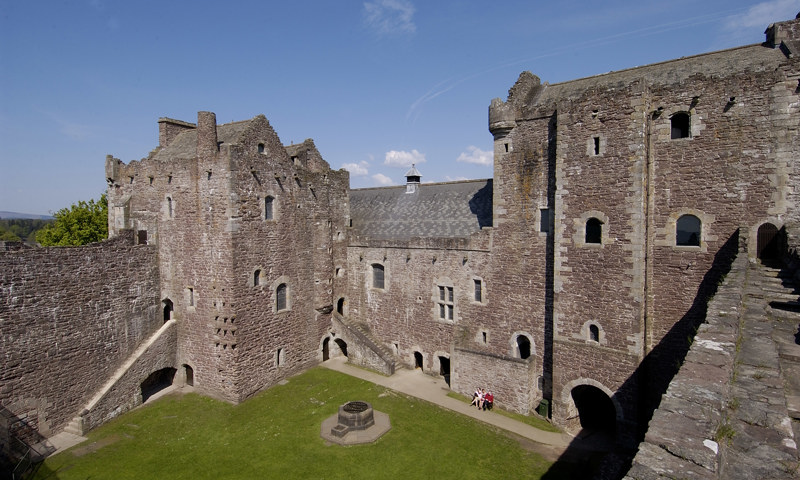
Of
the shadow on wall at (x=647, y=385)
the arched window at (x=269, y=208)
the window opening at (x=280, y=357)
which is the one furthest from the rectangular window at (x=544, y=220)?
the window opening at (x=280, y=357)

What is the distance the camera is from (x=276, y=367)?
22125 mm

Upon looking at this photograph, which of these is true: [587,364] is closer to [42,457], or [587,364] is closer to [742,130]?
[742,130]

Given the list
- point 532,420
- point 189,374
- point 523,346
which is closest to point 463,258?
point 523,346

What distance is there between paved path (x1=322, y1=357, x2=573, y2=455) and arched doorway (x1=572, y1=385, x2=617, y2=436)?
5.40ft

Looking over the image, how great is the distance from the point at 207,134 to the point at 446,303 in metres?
13.6

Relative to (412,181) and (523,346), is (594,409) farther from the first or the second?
(412,181)

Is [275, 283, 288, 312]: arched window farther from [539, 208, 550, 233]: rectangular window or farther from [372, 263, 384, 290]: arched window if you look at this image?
[539, 208, 550, 233]: rectangular window

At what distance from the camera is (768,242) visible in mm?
14406

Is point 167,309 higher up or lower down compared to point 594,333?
higher up

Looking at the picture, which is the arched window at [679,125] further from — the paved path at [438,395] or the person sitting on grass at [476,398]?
the person sitting on grass at [476,398]

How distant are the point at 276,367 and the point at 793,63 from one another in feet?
76.1

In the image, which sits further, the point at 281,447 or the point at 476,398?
the point at 476,398

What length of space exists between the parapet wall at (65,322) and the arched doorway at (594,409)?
19530 millimetres

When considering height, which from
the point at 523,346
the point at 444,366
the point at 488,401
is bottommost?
the point at 488,401
